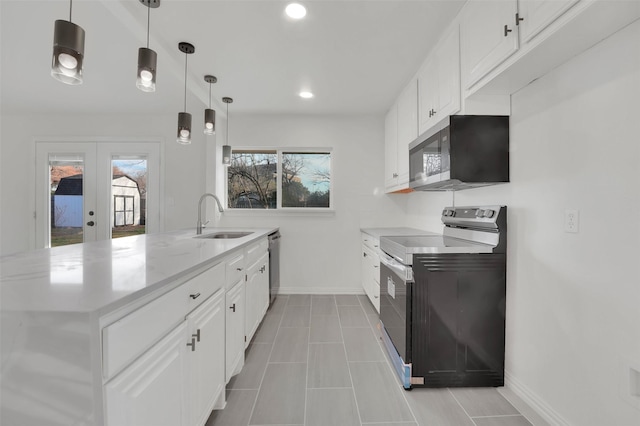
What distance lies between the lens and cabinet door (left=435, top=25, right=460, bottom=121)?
1.87 meters

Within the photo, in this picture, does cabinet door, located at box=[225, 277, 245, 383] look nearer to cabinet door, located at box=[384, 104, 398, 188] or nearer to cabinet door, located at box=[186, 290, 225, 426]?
cabinet door, located at box=[186, 290, 225, 426]

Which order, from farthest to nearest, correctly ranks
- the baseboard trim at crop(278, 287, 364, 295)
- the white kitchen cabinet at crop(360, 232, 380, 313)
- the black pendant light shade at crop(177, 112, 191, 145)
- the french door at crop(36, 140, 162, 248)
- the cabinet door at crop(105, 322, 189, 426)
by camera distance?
the french door at crop(36, 140, 162, 248) → the baseboard trim at crop(278, 287, 364, 295) → the white kitchen cabinet at crop(360, 232, 380, 313) → the black pendant light shade at crop(177, 112, 191, 145) → the cabinet door at crop(105, 322, 189, 426)

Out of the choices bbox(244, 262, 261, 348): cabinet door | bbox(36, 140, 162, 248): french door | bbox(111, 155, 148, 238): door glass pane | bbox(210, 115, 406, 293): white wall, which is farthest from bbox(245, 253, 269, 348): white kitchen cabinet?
bbox(111, 155, 148, 238): door glass pane

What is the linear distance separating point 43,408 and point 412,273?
167 cm

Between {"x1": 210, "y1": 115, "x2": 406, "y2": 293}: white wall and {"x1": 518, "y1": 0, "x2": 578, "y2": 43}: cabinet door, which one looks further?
{"x1": 210, "y1": 115, "x2": 406, "y2": 293}: white wall

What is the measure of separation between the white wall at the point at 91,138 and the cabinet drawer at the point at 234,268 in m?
2.45

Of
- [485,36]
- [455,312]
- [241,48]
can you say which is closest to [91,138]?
[241,48]

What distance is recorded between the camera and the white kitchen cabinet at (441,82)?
1.89 meters

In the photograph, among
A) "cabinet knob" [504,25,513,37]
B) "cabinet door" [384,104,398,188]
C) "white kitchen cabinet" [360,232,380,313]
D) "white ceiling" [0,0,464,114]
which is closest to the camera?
"cabinet knob" [504,25,513,37]

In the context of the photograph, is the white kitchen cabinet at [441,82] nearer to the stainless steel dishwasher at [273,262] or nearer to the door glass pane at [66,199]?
the stainless steel dishwasher at [273,262]

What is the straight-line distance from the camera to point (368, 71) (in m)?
2.65

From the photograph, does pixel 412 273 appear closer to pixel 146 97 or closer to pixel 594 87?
pixel 594 87

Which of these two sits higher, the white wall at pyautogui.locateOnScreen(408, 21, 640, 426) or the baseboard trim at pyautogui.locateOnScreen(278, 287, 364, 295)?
the white wall at pyautogui.locateOnScreen(408, 21, 640, 426)

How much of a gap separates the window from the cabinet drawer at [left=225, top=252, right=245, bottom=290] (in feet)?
6.56
